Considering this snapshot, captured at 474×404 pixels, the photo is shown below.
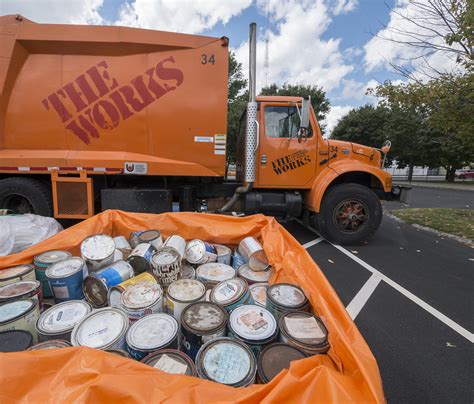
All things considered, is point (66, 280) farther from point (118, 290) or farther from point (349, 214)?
point (349, 214)

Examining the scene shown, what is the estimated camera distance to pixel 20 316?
137 cm

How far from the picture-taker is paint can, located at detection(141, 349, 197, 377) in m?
1.14

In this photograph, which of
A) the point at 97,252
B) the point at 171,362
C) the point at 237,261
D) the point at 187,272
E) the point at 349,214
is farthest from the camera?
the point at 349,214

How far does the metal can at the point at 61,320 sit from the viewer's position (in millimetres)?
1341

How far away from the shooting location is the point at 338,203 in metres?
4.43

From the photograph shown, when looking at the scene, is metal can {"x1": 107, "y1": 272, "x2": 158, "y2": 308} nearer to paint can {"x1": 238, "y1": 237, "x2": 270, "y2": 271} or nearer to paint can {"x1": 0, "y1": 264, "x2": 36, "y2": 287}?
paint can {"x1": 0, "y1": 264, "x2": 36, "y2": 287}

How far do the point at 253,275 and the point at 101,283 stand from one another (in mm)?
1188

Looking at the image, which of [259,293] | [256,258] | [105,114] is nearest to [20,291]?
[259,293]

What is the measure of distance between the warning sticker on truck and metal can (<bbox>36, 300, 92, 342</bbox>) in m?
2.63

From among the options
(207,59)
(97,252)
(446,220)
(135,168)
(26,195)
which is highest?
(207,59)

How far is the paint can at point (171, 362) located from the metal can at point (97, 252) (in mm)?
1093

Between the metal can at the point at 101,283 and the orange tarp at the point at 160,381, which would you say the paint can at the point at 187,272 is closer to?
the metal can at the point at 101,283

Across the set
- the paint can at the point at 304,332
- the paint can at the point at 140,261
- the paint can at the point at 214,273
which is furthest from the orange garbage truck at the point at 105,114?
the paint can at the point at 304,332

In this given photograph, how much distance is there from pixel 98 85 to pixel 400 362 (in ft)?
16.2
